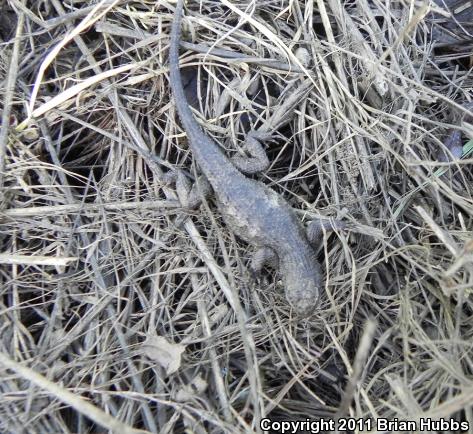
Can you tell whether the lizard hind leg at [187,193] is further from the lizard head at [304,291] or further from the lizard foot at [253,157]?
the lizard head at [304,291]

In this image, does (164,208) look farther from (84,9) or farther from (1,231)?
(84,9)

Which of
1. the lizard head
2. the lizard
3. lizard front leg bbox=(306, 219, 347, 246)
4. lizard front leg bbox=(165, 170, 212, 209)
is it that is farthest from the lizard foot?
the lizard head

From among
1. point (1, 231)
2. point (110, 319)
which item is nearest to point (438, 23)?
point (110, 319)

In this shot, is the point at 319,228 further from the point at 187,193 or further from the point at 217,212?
the point at 187,193

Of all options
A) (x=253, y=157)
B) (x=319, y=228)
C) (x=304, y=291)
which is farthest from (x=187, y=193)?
(x=304, y=291)

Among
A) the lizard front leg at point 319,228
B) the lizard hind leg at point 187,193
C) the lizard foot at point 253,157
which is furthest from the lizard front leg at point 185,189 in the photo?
the lizard front leg at point 319,228

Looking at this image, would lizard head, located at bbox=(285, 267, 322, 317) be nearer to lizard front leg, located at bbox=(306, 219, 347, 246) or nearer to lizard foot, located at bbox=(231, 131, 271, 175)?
lizard front leg, located at bbox=(306, 219, 347, 246)

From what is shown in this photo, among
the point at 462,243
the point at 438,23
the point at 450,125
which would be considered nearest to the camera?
the point at 462,243
